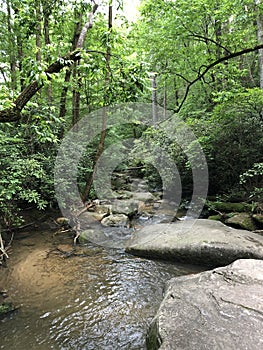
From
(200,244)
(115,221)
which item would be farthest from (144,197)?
(200,244)

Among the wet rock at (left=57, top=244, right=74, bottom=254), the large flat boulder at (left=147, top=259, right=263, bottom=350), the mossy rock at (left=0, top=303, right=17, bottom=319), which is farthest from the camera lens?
the wet rock at (left=57, top=244, right=74, bottom=254)

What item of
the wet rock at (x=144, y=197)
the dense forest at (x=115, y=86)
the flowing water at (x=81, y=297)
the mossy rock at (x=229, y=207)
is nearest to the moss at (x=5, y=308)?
the flowing water at (x=81, y=297)

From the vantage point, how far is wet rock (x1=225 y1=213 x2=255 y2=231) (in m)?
5.72

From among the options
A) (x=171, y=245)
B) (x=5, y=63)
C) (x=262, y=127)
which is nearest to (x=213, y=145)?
(x=262, y=127)

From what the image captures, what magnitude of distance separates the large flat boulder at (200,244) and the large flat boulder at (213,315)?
48.7 inches

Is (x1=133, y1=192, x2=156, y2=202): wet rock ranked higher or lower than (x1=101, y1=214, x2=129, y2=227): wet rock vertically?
higher

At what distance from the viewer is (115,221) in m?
6.98

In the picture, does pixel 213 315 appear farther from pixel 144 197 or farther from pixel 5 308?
pixel 144 197

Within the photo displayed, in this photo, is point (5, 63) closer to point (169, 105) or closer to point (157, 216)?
point (157, 216)

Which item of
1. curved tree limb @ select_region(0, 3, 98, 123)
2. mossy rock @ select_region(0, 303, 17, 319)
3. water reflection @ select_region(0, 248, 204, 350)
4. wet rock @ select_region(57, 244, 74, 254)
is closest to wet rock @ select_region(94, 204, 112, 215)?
wet rock @ select_region(57, 244, 74, 254)

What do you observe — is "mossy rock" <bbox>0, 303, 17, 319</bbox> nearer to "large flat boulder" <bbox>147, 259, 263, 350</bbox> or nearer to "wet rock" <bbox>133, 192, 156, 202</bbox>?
"large flat boulder" <bbox>147, 259, 263, 350</bbox>

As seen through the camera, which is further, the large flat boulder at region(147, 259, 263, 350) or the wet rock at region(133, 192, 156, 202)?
the wet rock at region(133, 192, 156, 202)

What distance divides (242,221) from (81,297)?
14.2 ft

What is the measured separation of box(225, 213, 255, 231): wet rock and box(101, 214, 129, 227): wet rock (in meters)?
2.93
